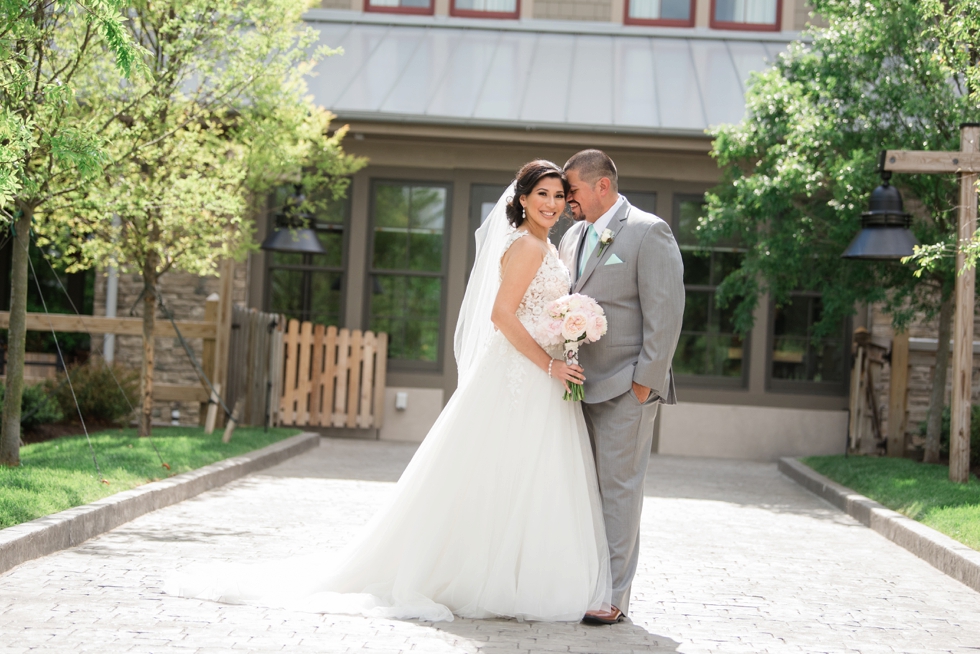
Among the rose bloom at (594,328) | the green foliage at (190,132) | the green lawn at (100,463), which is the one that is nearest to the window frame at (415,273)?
the green lawn at (100,463)

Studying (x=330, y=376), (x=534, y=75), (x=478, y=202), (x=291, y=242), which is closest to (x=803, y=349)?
(x=478, y=202)

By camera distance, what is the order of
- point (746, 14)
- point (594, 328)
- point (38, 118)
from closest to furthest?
point (594, 328) < point (38, 118) < point (746, 14)

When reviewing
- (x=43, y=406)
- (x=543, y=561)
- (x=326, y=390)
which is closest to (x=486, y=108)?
(x=326, y=390)

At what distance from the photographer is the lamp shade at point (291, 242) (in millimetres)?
12125

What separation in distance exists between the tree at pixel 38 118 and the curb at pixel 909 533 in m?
5.39

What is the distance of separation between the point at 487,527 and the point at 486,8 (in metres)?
13.5

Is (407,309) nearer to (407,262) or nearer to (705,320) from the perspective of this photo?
(407,262)

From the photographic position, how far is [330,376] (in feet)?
45.1

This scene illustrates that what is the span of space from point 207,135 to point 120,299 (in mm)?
5143

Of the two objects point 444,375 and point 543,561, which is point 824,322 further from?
point 543,561

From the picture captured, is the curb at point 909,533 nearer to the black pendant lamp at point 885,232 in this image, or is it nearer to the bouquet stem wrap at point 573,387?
the black pendant lamp at point 885,232

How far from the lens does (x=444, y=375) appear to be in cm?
1425

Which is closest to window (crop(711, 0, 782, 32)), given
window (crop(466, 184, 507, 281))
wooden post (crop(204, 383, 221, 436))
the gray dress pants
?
window (crop(466, 184, 507, 281))

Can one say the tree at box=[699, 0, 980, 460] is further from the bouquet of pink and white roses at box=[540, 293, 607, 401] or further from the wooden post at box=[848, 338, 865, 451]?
the bouquet of pink and white roses at box=[540, 293, 607, 401]
